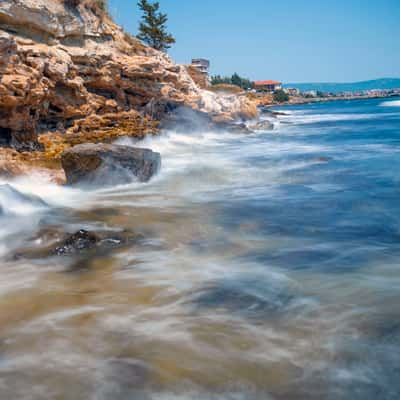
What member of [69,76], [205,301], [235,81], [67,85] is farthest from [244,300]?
[235,81]

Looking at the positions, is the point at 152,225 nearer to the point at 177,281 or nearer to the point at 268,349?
the point at 177,281

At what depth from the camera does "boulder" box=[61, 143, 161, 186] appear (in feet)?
25.7

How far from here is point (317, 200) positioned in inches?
287

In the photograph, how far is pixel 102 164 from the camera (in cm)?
815

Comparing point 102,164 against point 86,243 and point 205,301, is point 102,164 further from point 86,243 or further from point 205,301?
point 205,301

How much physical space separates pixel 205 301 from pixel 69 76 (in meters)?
11.5

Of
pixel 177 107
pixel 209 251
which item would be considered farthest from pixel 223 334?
pixel 177 107

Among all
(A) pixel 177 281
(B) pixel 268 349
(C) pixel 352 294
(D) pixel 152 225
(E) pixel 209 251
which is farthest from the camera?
(D) pixel 152 225

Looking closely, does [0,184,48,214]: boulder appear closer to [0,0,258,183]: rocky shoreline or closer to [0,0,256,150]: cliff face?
[0,0,258,183]: rocky shoreline

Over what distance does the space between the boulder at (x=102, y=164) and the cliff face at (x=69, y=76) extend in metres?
2.39

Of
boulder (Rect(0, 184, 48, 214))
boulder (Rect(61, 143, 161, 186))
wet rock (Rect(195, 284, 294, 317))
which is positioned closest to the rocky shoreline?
boulder (Rect(61, 143, 161, 186))

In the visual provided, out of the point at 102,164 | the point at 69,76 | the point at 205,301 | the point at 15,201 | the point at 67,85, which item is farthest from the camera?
the point at 69,76

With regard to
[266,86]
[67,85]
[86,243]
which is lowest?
[86,243]

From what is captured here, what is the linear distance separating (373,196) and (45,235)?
593cm
